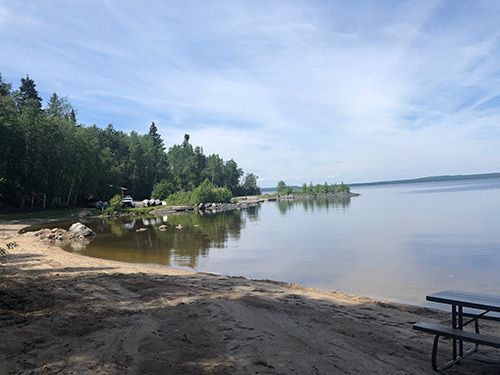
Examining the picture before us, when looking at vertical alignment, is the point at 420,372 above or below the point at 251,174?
below

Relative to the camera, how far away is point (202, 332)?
21.9 feet

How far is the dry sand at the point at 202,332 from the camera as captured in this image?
5281 millimetres

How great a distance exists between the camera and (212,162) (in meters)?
129

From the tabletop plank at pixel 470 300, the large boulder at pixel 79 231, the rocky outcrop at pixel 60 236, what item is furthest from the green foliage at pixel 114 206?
the tabletop plank at pixel 470 300

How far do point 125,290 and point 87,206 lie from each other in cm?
5940

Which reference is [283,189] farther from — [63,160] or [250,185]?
[63,160]

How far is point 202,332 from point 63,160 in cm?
5213

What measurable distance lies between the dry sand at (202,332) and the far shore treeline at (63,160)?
36.0 metres

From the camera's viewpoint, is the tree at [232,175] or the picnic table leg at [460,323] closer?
the picnic table leg at [460,323]

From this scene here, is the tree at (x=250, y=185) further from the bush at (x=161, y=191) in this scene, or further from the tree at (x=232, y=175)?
the bush at (x=161, y=191)

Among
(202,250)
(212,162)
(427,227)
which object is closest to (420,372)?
(202,250)

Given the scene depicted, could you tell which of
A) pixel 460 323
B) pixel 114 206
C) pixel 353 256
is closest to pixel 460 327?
pixel 460 323

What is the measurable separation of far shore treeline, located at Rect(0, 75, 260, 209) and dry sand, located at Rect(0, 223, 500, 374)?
36.0m

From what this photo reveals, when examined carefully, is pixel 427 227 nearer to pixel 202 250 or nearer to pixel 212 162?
pixel 202 250
